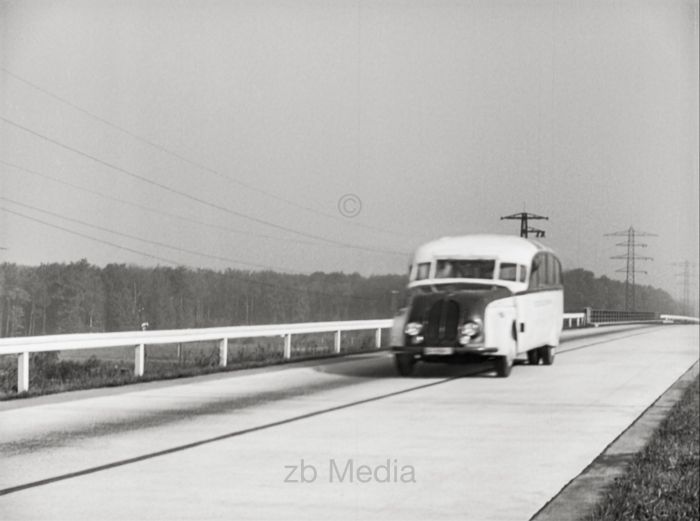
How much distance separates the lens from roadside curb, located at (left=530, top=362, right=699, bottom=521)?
6914 mm

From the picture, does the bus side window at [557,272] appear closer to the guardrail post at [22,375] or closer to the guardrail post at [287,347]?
the guardrail post at [22,375]

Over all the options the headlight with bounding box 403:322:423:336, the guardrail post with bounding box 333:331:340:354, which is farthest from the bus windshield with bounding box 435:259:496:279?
the guardrail post with bounding box 333:331:340:354

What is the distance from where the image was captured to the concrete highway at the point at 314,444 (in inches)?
262

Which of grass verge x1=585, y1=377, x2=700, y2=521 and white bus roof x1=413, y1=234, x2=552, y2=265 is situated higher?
white bus roof x1=413, y1=234, x2=552, y2=265

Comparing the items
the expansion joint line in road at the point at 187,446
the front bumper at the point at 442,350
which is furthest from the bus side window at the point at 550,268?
the front bumper at the point at 442,350

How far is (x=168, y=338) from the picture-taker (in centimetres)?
577

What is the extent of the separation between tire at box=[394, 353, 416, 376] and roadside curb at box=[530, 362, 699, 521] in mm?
3847

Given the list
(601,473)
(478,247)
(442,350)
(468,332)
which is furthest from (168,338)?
(468,332)

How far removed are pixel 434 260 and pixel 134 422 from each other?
714 centimetres

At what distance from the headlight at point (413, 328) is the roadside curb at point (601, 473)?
3.13 m

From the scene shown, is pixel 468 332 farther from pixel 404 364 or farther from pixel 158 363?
pixel 158 363

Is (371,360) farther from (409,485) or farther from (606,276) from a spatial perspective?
(606,276)

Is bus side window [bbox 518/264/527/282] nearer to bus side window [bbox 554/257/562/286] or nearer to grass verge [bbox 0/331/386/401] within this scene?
bus side window [bbox 554/257/562/286]

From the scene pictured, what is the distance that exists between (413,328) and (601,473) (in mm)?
6379
